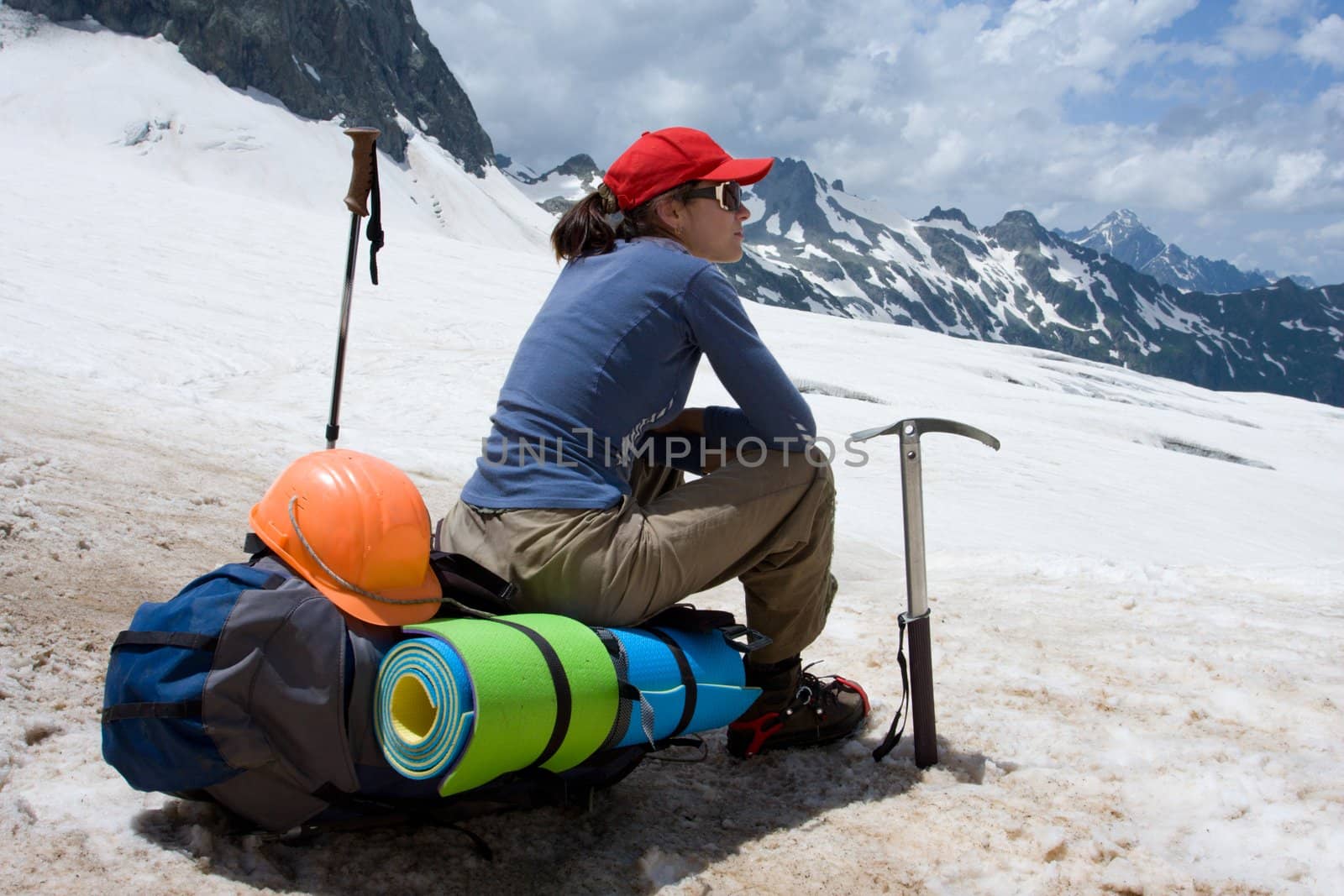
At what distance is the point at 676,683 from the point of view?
307 centimetres

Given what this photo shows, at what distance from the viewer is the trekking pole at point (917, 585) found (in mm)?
3525

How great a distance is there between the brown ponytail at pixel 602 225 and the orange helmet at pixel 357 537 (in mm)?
1178

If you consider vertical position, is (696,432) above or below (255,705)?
above

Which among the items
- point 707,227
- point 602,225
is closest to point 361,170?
point 602,225

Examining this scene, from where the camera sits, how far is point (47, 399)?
8070mm

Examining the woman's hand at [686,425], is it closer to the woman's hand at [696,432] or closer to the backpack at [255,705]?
the woman's hand at [696,432]

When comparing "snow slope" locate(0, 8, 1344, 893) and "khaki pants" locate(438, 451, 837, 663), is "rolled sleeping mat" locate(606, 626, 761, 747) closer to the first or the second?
"khaki pants" locate(438, 451, 837, 663)

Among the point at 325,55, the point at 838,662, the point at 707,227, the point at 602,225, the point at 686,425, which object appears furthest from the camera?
the point at 325,55

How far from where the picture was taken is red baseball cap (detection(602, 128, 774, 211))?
3.60m

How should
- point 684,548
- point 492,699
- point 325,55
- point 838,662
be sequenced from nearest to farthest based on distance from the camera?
point 492,699, point 684,548, point 838,662, point 325,55

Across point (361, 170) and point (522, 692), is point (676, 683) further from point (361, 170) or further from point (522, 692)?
point (361, 170)

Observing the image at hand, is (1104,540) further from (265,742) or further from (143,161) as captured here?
(143,161)

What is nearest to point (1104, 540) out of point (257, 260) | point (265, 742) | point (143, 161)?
point (265, 742)

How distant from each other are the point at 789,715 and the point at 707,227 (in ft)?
6.26
